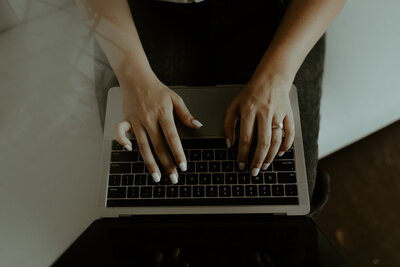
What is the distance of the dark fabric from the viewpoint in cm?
70

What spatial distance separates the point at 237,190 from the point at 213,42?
1.37 ft

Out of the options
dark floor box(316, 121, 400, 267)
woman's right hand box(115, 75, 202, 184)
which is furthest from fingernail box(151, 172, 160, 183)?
dark floor box(316, 121, 400, 267)

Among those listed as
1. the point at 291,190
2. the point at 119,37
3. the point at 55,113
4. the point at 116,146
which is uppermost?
the point at 119,37

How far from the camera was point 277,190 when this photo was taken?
564mm

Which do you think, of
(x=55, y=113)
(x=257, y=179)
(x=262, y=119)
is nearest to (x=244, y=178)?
(x=257, y=179)

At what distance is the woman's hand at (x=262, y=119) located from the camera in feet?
1.80

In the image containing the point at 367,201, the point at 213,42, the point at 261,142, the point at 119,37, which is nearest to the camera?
the point at 261,142

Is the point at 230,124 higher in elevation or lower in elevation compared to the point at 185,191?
higher

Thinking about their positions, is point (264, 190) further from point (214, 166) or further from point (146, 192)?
point (146, 192)

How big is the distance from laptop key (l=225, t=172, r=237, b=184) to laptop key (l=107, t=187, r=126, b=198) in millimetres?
220

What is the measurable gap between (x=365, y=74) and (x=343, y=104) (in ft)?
0.33

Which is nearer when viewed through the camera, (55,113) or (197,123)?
(197,123)

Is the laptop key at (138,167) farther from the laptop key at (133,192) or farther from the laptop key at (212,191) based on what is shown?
the laptop key at (212,191)

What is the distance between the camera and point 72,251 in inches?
22.1
